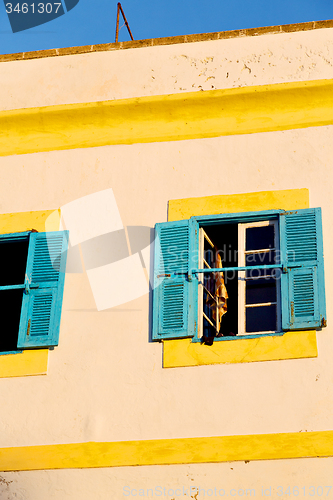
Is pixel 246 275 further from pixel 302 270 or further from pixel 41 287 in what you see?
pixel 41 287

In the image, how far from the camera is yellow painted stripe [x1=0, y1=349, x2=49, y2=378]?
725 centimetres

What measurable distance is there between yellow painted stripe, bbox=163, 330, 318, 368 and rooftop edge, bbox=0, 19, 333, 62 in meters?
3.31

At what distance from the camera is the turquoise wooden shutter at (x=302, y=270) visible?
6.94m

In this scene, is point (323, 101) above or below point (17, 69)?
below

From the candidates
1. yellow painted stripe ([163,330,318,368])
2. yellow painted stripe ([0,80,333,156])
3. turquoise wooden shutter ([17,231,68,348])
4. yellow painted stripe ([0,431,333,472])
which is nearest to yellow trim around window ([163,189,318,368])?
yellow painted stripe ([163,330,318,368])

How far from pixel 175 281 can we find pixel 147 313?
15.1 inches

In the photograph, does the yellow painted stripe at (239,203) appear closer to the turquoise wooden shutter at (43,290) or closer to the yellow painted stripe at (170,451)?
the turquoise wooden shutter at (43,290)

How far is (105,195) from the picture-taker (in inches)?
316

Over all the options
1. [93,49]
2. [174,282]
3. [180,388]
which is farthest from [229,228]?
[93,49]

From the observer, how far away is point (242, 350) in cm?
694

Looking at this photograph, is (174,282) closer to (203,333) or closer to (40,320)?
(203,333)

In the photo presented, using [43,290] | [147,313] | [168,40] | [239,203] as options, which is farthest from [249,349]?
[168,40]

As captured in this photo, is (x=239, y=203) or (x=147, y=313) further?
(x=239, y=203)

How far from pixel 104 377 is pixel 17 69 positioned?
3.70 m
